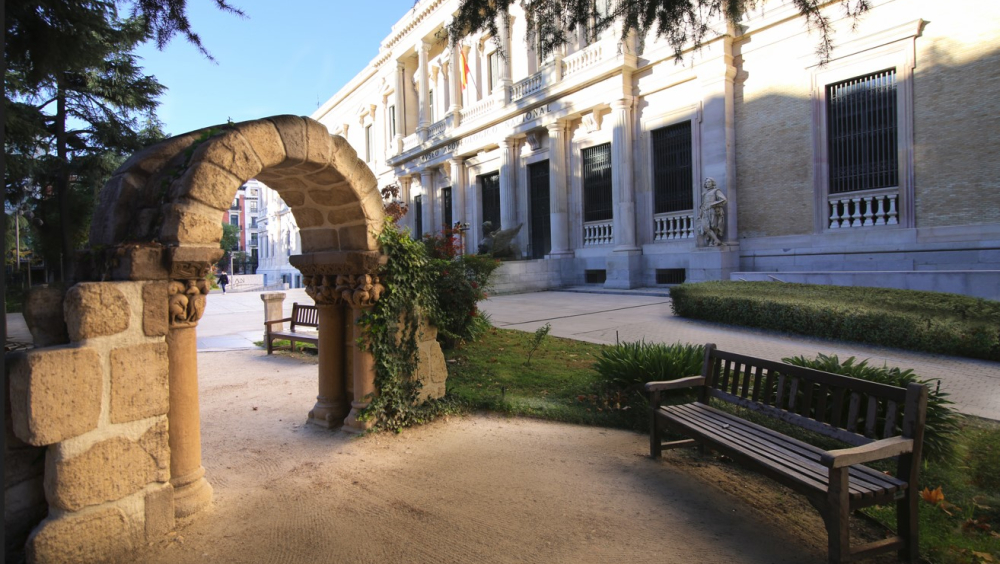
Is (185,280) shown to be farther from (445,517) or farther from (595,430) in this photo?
(595,430)

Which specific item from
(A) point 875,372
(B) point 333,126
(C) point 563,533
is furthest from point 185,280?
(B) point 333,126

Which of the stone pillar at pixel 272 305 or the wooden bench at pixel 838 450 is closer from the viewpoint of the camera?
the wooden bench at pixel 838 450

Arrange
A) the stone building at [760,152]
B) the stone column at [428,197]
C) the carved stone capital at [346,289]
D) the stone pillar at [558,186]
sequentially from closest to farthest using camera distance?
1. the carved stone capital at [346,289]
2. the stone building at [760,152]
3. the stone pillar at [558,186]
4. the stone column at [428,197]

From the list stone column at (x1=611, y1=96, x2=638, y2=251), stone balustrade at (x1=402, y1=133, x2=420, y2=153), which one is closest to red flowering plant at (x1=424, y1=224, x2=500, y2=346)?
stone column at (x1=611, y1=96, x2=638, y2=251)

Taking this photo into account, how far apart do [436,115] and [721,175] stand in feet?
61.6

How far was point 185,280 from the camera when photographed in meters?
3.51

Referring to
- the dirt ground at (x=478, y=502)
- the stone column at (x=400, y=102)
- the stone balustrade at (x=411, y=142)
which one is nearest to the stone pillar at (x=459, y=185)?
the stone balustrade at (x=411, y=142)

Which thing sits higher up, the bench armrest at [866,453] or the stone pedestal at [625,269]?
the stone pedestal at [625,269]

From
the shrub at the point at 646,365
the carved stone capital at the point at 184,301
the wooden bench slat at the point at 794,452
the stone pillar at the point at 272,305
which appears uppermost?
the carved stone capital at the point at 184,301

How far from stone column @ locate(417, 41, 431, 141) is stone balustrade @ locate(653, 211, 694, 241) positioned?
15642 millimetres

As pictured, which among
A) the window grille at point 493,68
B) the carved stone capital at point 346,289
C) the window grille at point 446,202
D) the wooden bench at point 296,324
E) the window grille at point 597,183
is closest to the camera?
the carved stone capital at point 346,289

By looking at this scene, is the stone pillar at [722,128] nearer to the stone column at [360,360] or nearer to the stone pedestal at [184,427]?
the stone column at [360,360]

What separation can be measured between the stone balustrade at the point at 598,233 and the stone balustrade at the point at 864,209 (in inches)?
273

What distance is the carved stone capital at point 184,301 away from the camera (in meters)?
3.43
